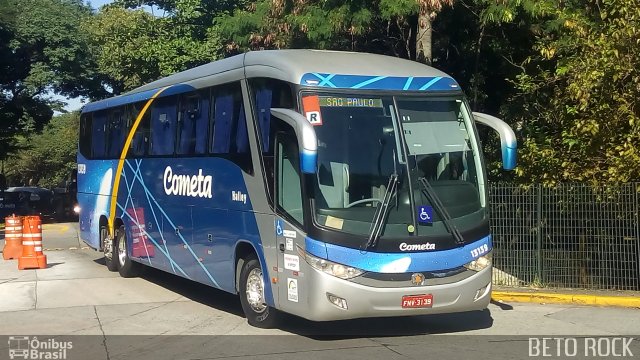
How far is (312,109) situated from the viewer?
8906mm

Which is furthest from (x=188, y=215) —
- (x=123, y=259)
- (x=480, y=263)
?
(x=480, y=263)

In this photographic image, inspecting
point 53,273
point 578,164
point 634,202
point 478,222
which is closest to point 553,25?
point 578,164

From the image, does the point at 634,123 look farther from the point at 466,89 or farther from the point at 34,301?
the point at 34,301

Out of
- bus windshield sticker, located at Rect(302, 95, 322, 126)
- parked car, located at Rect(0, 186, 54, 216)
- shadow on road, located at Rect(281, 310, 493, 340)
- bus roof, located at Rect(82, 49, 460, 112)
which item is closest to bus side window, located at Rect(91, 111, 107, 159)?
Answer: bus roof, located at Rect(82, 49, 460, 112)

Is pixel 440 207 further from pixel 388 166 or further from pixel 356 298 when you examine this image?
pixel 356 298

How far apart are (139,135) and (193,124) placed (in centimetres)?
267

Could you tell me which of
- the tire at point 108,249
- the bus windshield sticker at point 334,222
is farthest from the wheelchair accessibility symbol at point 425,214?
the tire at point 108,249

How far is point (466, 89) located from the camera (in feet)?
62.3

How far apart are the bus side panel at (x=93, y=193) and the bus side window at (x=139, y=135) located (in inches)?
48.9

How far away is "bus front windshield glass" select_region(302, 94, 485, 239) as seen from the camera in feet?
28.7

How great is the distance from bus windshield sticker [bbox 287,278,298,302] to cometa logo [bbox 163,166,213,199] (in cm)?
257

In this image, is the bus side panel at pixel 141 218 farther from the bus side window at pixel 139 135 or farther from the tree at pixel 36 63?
the tree at pixel 36 63

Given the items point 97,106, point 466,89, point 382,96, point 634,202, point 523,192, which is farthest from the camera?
point 466,89

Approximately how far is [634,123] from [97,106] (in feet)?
35.3
